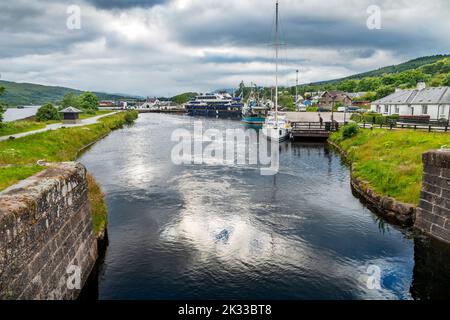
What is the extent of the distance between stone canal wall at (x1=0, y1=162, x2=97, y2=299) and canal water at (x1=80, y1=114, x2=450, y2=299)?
1.77 metres

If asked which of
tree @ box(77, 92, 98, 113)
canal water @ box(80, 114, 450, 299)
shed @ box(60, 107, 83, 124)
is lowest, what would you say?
canal water @ box(80, 114, 450, 299)

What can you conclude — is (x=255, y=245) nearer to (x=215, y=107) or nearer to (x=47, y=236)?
(x=47, y=236)

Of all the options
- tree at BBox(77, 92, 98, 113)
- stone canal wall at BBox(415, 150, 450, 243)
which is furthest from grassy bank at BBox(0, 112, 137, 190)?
tree at BBox(77, 92, 98, 113)

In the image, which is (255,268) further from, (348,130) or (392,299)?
(348,130)

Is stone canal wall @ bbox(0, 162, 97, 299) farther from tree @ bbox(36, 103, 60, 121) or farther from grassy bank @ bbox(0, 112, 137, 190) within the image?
tree @ bbox(36, 103, 60, 121)

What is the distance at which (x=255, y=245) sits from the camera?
54.6ft

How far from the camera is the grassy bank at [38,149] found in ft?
46.5

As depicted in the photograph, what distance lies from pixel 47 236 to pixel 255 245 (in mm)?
9912

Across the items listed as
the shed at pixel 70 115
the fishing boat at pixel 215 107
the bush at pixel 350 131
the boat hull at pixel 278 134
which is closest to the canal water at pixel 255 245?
the bush at pixel 350 131

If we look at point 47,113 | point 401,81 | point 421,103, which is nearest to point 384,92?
point 401,81

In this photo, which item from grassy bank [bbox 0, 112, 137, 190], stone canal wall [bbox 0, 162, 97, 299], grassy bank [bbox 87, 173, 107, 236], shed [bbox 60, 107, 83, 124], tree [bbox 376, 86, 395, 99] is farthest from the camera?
tree [bbox 376, 86, 395, 99]

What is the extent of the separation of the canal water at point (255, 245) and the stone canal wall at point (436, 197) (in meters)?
0.88

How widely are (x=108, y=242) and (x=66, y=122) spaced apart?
47.8 meters

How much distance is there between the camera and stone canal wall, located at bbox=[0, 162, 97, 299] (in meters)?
7.93
